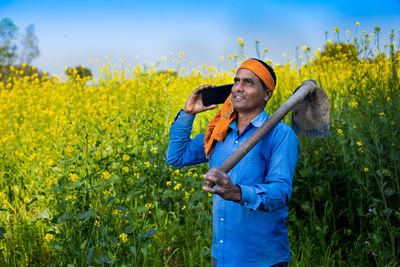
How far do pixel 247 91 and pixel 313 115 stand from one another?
52cm

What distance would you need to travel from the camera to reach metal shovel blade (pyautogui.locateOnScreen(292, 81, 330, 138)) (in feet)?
6.08

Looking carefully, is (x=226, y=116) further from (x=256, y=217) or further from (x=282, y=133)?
Answer: (x=256, y=217)

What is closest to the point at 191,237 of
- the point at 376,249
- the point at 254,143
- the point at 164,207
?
the point at 164,207

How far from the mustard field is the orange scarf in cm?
85

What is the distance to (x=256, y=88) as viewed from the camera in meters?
1.57

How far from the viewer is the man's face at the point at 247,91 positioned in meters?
1.56

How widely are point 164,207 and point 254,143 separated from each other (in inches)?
78.3

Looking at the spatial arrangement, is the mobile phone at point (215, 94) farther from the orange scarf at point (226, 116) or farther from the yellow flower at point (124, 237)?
the yellow flower at point (124, 237)

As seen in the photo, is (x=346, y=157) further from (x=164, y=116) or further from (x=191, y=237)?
(x=164, y=116)

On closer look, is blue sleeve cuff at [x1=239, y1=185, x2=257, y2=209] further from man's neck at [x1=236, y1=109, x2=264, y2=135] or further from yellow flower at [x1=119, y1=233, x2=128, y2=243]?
yellow flower at [x1=119, y1=233, x2=128, y2=243]

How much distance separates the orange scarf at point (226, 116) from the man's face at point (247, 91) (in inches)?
0.9

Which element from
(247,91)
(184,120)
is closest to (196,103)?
(184,120)

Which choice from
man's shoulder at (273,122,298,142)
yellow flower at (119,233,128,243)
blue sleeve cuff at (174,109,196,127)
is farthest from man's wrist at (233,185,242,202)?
yellow flower at (119,233,128,243)

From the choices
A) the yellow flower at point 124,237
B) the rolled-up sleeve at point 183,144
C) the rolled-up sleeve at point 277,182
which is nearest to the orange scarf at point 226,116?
the rolled-up sleeve at point 183,144
